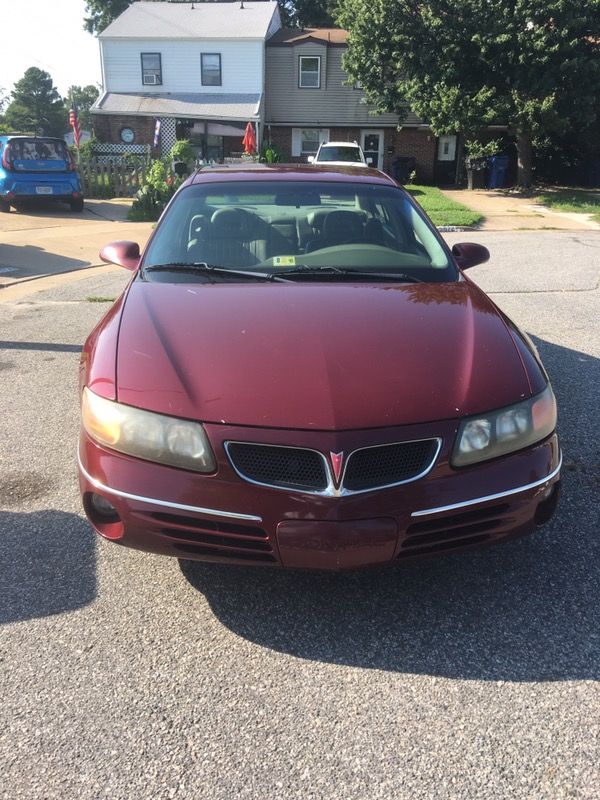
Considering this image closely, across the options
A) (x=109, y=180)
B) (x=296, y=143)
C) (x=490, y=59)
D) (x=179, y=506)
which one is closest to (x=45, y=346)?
(x=179, y=506)

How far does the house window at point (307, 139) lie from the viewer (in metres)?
30.4

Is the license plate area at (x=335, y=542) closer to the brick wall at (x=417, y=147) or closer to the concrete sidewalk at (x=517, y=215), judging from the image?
the concrete sidewalk at (x=517, y=215)

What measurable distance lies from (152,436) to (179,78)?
31.5 m

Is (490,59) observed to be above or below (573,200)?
above

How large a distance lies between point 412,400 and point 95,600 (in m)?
1.48

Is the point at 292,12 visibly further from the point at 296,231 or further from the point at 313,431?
the point at 313,431

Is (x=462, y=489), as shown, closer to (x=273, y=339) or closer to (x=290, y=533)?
(x=290, y=533)

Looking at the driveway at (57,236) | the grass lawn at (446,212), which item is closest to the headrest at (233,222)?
the driveway at (57,236)

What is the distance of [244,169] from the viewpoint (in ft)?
14.2

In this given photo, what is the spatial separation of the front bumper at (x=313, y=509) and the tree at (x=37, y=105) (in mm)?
78915

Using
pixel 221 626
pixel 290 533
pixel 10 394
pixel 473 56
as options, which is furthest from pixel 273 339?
pixel 473 56

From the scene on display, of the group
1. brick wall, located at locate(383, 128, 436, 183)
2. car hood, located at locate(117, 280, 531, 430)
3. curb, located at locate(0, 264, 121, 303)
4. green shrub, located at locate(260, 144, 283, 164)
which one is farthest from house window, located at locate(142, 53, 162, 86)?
car hood, located at locate(117, 280, 531, 430)

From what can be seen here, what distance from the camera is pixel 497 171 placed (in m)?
24.6

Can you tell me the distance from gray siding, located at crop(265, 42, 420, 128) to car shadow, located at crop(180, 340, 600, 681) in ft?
97.7
